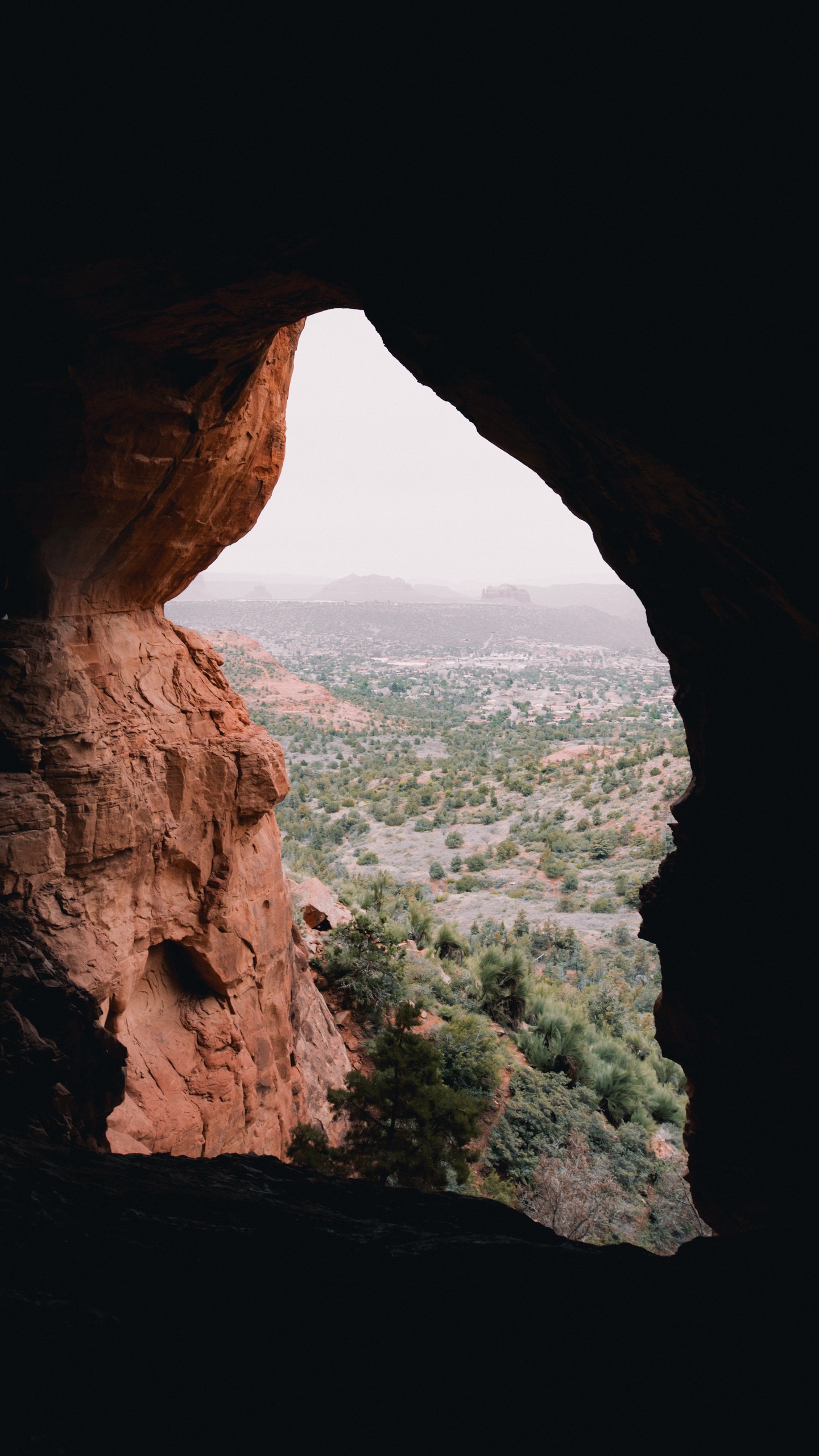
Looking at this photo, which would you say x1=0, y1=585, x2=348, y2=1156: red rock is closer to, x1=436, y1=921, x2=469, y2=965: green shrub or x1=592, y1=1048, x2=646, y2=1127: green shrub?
x1=592, y1=1048, x2=646, y2=1127: green shrub

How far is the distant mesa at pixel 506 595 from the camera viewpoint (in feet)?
586

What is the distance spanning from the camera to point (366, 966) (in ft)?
54.2

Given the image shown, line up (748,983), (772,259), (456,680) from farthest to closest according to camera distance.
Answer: (456,680) → (748,983) → (772,259)

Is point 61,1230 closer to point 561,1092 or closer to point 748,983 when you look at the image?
point 748,983

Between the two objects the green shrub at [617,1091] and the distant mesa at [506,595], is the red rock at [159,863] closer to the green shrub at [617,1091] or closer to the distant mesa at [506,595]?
the green shrub at [617,1091]

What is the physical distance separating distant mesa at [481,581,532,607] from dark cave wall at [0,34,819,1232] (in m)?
173

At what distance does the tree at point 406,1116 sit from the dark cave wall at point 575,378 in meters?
4.28

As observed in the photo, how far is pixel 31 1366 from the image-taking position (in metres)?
2.62

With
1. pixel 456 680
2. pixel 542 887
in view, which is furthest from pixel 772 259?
pixel 456 680

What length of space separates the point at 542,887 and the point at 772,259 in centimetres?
3536

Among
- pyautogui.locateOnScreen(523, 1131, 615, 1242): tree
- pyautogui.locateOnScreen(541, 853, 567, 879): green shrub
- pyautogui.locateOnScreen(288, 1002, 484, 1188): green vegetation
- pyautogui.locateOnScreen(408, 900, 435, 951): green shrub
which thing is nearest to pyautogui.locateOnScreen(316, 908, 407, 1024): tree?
pyautogui.locateOnScreen(523, 1131, 615, 1242): tree

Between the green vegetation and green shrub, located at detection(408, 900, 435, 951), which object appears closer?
the green vegetation

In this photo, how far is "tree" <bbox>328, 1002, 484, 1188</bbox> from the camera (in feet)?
31.6

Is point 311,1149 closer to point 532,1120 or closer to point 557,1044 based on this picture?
point 532,1120
